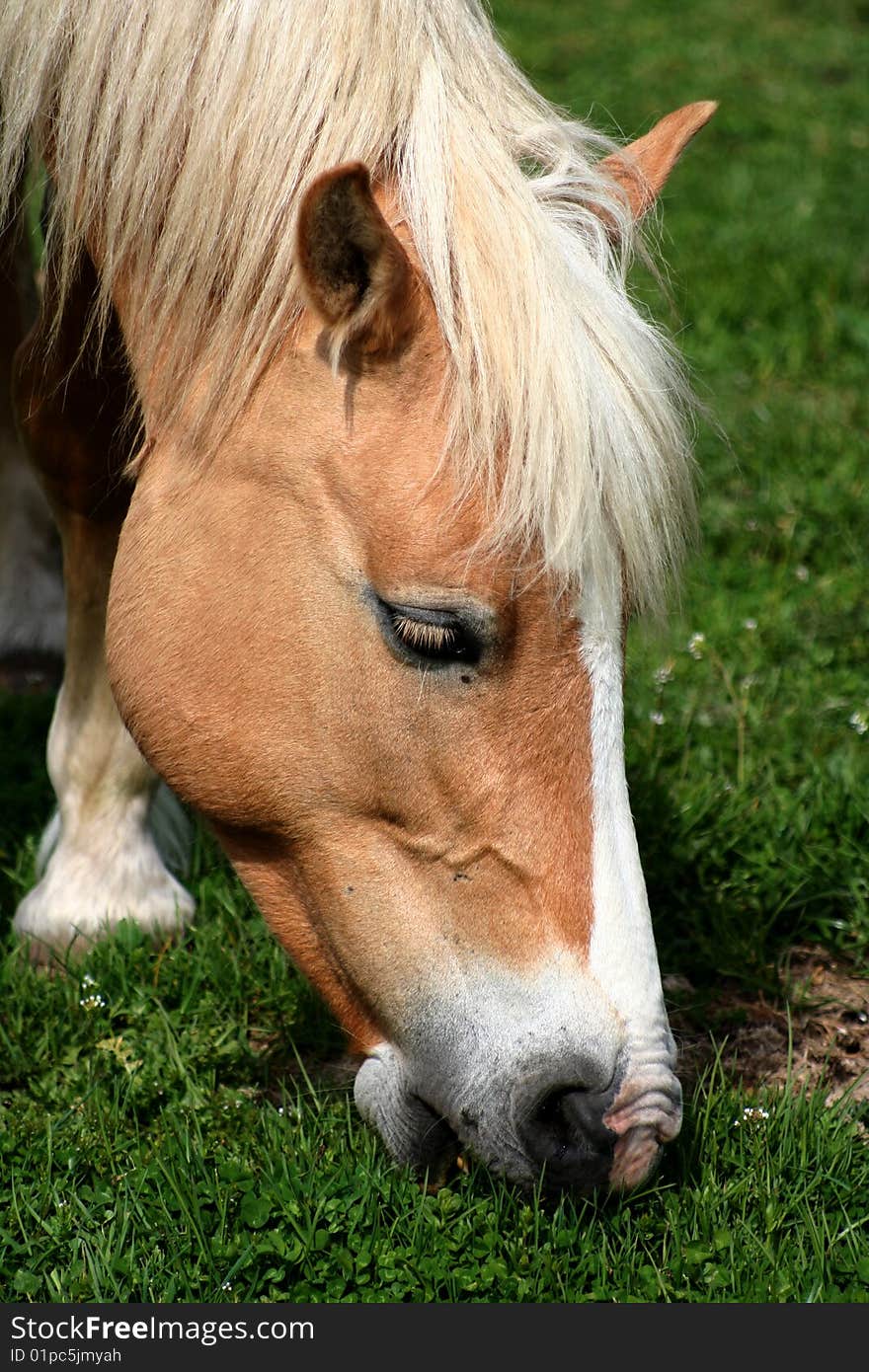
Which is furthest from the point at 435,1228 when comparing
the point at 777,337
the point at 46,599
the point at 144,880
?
the point at 777,337

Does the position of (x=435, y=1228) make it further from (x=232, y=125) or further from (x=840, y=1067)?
(x=232, y=125)

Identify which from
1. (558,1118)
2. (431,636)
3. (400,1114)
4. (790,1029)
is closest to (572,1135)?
(558,1118)

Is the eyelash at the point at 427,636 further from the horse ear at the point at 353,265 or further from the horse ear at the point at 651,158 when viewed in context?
the horse ear at the point at 651,158

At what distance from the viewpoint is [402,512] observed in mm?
2293

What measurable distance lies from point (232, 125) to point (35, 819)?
212cm

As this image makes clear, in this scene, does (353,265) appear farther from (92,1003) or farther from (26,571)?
(26,571)

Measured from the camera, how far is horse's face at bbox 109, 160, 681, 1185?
2.27 meters

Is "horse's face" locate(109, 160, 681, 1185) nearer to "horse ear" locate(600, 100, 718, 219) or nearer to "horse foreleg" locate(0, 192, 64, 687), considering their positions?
"horse ear" locate(600, 100, 718, 219)

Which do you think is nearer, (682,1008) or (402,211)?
(402,211)

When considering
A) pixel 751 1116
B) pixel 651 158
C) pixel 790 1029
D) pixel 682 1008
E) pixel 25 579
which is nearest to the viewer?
pixel 651 158

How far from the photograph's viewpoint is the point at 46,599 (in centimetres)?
465

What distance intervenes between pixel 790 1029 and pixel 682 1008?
0.79 ft

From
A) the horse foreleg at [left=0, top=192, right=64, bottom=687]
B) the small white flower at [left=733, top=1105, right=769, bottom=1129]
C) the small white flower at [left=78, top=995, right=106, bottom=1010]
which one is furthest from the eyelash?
the horse foreleg at [left=0, top=192, right=64, bottom=687]

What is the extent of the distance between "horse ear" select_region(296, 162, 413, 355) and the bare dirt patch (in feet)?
5.23
